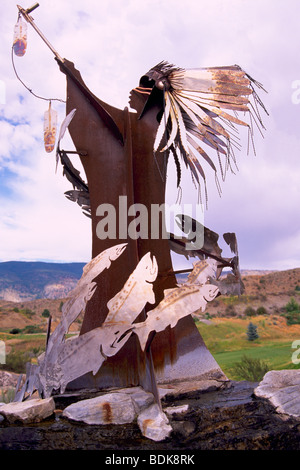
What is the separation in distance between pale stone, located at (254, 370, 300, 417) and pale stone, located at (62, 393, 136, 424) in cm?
139

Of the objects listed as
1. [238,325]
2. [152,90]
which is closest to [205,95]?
[152,90]

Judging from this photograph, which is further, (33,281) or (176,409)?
(33,281)

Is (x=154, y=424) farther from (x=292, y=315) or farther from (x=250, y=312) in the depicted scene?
(x=250, y=312)

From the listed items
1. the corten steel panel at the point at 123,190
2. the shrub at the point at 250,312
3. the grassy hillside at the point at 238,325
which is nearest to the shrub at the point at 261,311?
the grassy hillside at the point at 238,325

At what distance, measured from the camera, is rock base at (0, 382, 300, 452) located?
9.91 feet

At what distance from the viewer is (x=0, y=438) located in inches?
127

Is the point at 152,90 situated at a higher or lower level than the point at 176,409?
higher

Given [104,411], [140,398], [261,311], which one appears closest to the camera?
[104,411]

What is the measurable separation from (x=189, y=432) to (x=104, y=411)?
0.85 metres

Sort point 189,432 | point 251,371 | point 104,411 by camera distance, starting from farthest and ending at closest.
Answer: point 251,371 → point 104,411 → point 189,432

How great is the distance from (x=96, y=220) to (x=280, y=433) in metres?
3.30

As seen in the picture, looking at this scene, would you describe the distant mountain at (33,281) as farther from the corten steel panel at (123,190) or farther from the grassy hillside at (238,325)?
the corten steel panel at (123,190)

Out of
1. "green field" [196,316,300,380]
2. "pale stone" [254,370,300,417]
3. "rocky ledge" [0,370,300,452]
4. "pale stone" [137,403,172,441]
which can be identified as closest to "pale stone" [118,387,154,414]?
"rocky ledge" [0,370,300,452]

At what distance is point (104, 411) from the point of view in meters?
3.62
